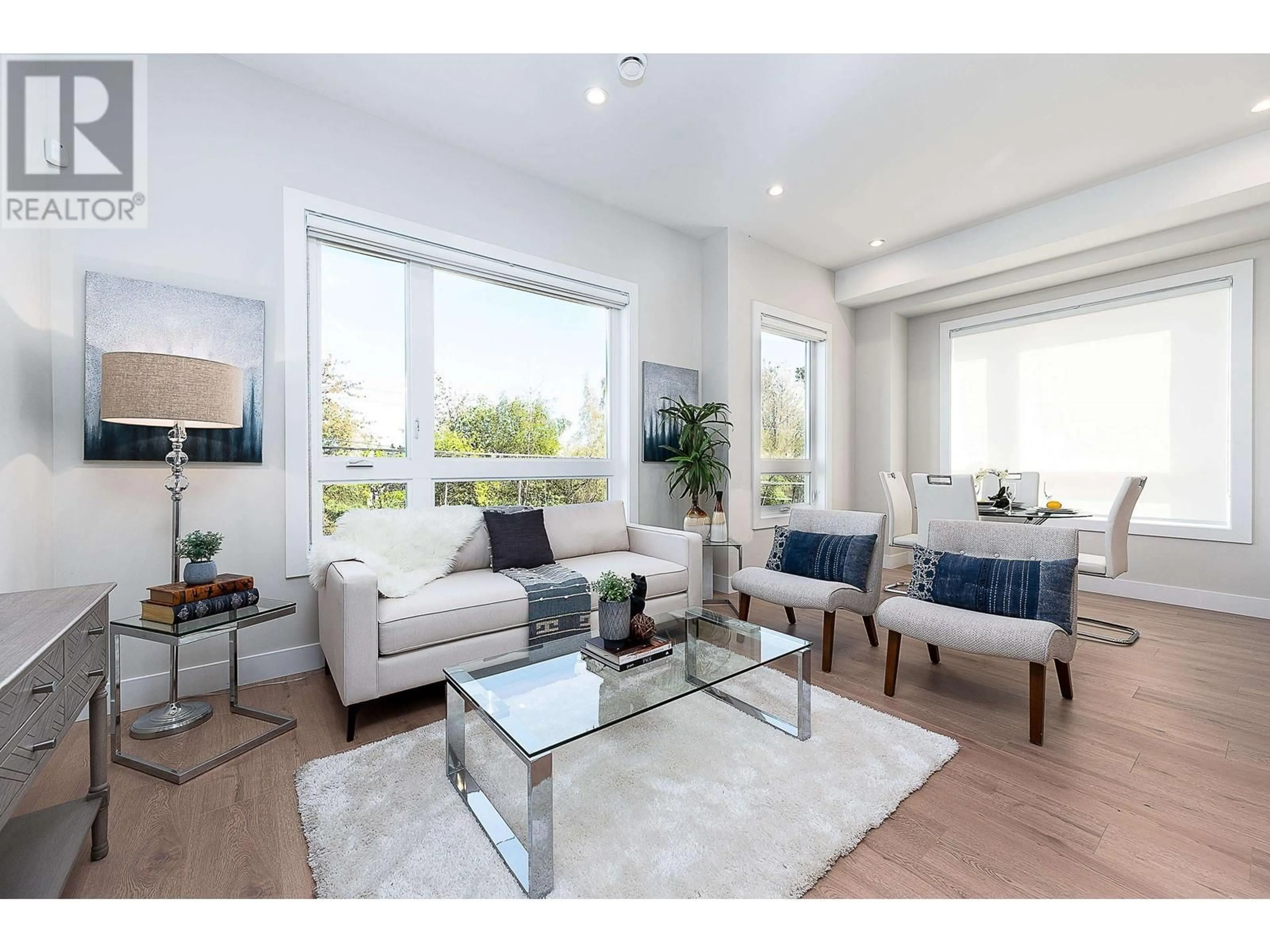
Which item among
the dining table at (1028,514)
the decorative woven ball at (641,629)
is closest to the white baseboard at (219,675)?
the decorative woven ball at (641,629)

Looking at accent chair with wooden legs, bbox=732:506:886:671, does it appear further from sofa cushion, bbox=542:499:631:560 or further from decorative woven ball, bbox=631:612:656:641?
decorative woven ball, bbox=631:612:656:641

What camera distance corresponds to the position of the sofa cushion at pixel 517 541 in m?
2.91

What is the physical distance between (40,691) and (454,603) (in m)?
1.29

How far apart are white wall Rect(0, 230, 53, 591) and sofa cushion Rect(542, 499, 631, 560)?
2.09 metres

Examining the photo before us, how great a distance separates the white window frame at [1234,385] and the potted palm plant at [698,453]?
2665mm

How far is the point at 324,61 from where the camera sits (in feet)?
8.41

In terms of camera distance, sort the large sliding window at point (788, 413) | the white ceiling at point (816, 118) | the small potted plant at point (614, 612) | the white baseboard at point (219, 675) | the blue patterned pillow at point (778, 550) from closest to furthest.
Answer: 1. the small potted plant at point (614, 612)
2. the white baseboard at point (219, 675)
3. the white ceiling at point (816, 118)
4. the blue patterned pillow at point (778, 550)
5. the large sliding window at point (788, 413)

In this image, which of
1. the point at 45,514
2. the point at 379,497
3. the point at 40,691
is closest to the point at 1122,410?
the point at 379,497

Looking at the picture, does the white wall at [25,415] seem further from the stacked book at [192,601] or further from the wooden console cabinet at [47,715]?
the wooden console cabinet at [47,715]

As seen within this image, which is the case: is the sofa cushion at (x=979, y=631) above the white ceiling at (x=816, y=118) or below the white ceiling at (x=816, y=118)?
below

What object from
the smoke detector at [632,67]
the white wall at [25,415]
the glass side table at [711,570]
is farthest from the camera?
the glass side table at [711,570]

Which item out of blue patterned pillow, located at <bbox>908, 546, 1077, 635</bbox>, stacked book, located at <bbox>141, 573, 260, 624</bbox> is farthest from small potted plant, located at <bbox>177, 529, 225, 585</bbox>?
blue patterned pillow, located at <bbox>908, 546, 1077, 635</bbox>

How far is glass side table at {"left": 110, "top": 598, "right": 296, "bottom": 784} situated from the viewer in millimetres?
1837
